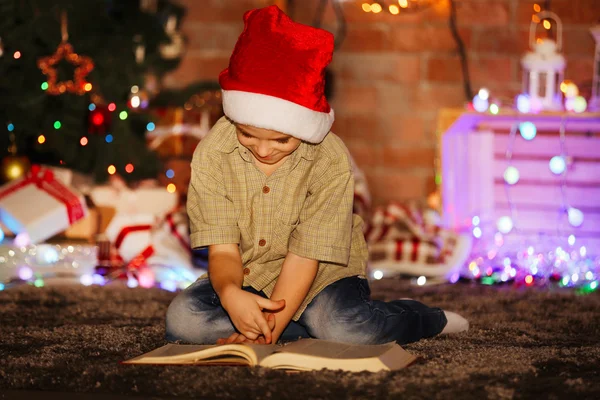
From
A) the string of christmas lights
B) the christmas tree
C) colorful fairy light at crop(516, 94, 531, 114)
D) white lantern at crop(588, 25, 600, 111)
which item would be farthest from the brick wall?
the string of christmas lights

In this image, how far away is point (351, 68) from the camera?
282 cm

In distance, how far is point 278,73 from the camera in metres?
1.32

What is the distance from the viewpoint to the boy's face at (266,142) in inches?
52.9

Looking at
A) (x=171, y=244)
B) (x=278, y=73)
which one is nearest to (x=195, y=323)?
(x=278, y=73)

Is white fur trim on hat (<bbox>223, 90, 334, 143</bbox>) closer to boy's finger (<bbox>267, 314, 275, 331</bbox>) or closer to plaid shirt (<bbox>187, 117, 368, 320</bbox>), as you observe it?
plaid shirt (<bbox>187, 117, 368, 320</bbox>)

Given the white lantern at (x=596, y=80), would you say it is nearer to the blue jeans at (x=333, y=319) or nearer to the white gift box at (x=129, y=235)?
the blue jeans at (x=333, y=319)

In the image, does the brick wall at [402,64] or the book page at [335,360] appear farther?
the brick wall at [402,64]

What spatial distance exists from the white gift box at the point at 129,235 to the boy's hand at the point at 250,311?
0.96 meters

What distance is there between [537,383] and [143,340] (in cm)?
66

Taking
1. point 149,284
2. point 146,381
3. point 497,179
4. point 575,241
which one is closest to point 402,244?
point 497,179

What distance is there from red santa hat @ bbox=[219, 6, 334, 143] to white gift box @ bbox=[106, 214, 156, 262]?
3.17 ft

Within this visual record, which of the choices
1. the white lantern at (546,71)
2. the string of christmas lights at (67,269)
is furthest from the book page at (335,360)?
the white lantern at (546,71)

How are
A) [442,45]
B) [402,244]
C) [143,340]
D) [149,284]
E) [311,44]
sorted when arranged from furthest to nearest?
[442,45] < [402,244] < [149,284] < [143,340] < [311,44]

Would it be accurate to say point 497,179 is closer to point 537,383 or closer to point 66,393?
point 537,383
